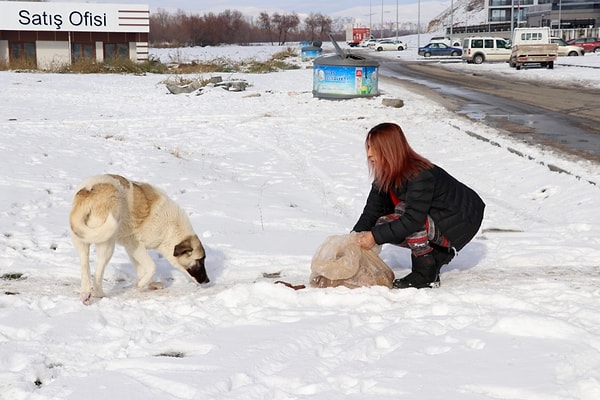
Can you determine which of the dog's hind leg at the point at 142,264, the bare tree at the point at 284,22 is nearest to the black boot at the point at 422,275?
the dog's hind leg at the point at 142,264

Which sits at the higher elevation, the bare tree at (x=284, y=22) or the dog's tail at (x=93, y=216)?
the bare tree at (x=284, y=22)

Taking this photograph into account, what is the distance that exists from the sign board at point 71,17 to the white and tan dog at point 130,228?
139 feet

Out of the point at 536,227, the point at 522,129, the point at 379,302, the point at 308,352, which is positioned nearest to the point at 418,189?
the point at 379,302

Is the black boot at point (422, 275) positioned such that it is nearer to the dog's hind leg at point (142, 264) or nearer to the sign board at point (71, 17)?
the dog's hind leg at point (142, 264)

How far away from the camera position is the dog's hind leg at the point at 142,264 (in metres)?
5.05

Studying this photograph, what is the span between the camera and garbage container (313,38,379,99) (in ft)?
66.0

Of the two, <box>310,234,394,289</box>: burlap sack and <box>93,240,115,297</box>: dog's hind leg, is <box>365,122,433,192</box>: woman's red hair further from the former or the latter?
<box>93,240,115,297</box>: dog's hind leg

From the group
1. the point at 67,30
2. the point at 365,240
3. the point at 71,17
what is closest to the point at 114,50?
the point at 67,30

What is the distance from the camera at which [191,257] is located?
5180 millimetres

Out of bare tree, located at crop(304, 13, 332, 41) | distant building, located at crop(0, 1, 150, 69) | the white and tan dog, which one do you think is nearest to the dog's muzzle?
the white and tan dog

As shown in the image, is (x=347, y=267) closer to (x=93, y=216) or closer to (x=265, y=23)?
(x=93, y=216)

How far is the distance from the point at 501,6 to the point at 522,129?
317 feet

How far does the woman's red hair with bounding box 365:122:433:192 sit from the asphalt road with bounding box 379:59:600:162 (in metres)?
6.73

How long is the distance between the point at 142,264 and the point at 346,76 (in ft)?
51.7
